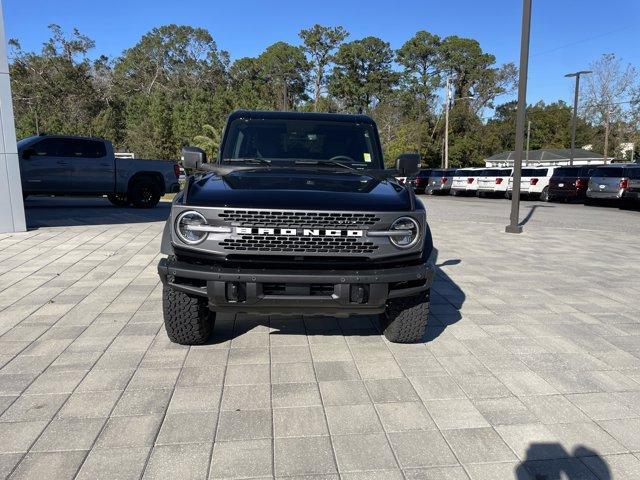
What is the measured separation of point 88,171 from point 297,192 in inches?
496

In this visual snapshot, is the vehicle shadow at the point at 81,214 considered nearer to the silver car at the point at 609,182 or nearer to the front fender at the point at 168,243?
the front fender at the point at 168,243

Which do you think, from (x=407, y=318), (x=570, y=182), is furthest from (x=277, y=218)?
(x=570, y=182)

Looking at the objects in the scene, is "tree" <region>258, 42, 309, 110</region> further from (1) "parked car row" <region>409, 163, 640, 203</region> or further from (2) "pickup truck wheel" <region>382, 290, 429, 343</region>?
(2) "pickup truck wheel" <region>382, 290, 429, 343</region>

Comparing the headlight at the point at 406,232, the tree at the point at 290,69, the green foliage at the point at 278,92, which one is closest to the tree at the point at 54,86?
the green foliage at the point at 278,92

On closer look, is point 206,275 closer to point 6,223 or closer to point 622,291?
point 622,291

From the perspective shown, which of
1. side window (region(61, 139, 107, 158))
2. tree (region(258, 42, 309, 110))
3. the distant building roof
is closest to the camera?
side window (region(61, 139, 107, 158))

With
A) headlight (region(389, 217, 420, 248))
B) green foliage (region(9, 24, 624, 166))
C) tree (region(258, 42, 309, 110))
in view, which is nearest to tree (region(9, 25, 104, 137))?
green foliage (region(9, 24, 624, 166))

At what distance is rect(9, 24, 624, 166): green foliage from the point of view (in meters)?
44.9

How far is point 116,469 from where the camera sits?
258 cm

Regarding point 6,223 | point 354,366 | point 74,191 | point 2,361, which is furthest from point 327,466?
point 74,191

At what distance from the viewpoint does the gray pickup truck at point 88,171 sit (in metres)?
13.8

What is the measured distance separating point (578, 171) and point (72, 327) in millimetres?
22560

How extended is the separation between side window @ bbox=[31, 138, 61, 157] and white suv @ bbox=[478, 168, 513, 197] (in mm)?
20298

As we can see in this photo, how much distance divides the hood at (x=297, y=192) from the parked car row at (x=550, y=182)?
9.32 metres
